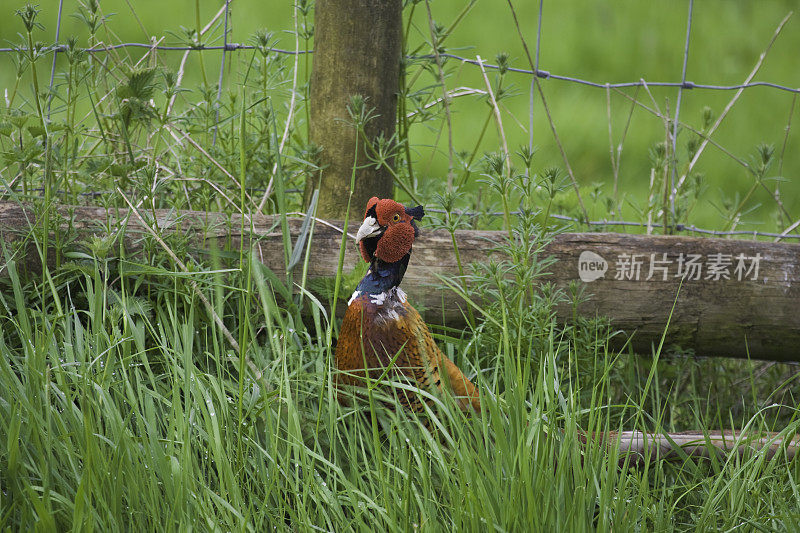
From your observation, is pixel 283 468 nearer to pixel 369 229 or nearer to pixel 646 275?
pixel 369 229

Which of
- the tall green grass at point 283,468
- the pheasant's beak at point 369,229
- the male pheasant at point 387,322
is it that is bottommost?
the tall green grass at point 283,468

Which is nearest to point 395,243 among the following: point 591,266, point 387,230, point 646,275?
point 387,230

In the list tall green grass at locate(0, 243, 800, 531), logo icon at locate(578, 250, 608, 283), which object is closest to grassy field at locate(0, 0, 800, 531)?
tall green grass at locate(0, 243, 800, 531)

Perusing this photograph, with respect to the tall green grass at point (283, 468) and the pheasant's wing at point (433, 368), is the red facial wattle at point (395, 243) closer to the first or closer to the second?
the pheasant's wing at point (433, 368)

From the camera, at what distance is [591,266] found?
7.77ft

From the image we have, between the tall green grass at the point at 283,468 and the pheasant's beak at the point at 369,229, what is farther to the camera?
the pheasant's beak at the point at 369,229

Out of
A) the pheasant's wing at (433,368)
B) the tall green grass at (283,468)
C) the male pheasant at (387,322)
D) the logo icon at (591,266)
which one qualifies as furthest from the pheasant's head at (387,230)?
the logo icon at (591,266)

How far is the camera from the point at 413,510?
1.55 meters

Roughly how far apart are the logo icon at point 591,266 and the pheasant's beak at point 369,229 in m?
0.85

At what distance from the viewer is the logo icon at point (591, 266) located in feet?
7.77

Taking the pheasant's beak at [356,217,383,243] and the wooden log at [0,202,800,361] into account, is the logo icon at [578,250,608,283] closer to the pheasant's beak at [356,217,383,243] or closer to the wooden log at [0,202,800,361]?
the wooden log at [0,202,800,361]

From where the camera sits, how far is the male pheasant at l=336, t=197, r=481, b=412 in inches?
71.2

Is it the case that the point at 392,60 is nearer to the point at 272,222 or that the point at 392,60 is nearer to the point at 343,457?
the point at 272,222

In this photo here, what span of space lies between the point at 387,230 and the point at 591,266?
862 millimetres
